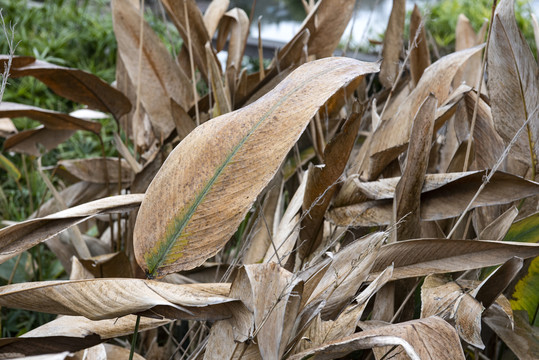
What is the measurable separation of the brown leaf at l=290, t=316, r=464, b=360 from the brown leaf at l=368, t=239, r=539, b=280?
0.16m

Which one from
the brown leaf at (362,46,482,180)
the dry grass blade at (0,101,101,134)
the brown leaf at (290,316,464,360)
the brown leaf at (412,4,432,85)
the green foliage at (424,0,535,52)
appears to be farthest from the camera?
the green foliage at (424,0,535,52)

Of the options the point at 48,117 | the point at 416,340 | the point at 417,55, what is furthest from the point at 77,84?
the point at 416,340

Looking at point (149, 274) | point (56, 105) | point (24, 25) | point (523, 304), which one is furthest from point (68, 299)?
point (24, 25)

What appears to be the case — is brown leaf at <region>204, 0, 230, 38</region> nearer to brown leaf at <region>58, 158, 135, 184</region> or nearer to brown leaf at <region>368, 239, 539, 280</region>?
brown leaf at <region>58, 158, 135, 184</region>

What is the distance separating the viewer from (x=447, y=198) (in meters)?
0.71

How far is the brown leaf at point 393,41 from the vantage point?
1055 millimetres

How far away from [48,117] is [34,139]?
0.51 feet

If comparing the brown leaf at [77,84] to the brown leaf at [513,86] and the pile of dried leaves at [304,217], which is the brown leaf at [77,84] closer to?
the pile of dried leaves at [304,217]

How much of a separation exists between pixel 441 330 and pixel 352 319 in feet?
0.39

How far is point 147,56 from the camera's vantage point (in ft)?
3.45

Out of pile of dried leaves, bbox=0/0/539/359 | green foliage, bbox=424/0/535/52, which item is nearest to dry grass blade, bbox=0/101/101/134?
pile of dried leaves, bbox=0/0/539/359

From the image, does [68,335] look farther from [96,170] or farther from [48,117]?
[96,170]

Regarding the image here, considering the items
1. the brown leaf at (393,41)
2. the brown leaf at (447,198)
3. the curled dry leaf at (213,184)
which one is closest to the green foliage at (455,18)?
the brown leaf at (393,41)

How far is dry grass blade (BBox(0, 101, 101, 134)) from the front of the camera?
0.93 meters
